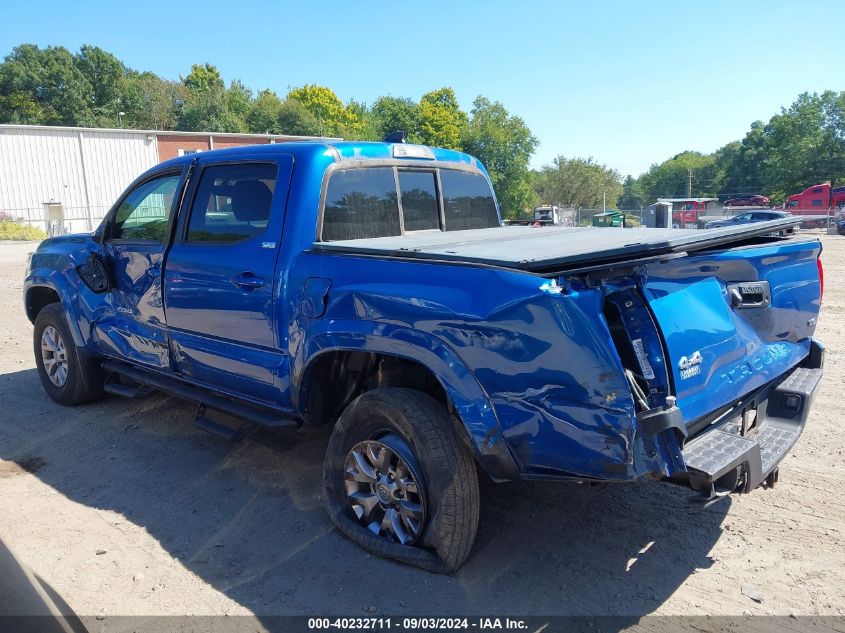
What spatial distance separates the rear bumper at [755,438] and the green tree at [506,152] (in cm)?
5858

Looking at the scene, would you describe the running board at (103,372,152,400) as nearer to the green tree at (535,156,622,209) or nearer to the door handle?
the door handle

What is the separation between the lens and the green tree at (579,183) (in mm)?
69688

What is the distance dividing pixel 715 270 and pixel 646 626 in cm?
163

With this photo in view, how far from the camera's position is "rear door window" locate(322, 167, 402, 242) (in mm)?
3809

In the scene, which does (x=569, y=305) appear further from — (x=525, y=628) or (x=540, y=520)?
(x=540, y=520)

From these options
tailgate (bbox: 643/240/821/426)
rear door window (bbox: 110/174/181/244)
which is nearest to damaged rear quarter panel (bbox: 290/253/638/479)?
tailgate (bbox: 643/240/821/426)

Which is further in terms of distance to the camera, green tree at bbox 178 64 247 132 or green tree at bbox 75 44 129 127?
green tree at bbox 75 44 129 127

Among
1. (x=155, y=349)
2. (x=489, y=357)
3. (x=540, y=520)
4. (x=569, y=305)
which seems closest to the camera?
(x=569, y=305)

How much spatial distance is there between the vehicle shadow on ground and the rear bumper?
2.06 ft

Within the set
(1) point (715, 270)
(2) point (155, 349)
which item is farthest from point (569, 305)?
(2) point (155, 349)

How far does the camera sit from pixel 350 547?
3.37 m

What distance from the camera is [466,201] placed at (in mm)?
4984

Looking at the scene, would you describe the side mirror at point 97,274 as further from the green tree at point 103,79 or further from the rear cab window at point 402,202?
the green tree at point 103,79

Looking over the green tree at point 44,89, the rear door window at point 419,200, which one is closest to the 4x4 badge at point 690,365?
the rear door window at point 419,200
